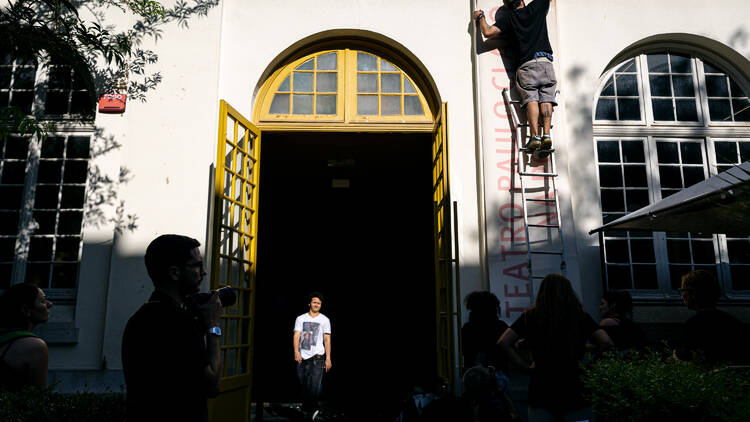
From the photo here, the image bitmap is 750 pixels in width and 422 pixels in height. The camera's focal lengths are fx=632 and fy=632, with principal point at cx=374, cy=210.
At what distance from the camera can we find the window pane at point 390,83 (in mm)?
7527

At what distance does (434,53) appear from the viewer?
735 centimetres

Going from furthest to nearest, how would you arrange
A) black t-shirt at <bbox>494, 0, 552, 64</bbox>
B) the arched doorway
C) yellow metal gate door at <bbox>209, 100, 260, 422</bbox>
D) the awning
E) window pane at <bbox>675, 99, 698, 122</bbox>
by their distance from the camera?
1. window pane at <bbox>675, 99, 698, 122</bbox>
2. black t-shirt at <bbox>494, 0, 552, 64</bbox>
3. the arched doorway
4. yellow metal gate door at <bbox>209, 100, 260, 422</bbox>
5. the awning

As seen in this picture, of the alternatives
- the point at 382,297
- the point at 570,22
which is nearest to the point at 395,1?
the point at 570,22

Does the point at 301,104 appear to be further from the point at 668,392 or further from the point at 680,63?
the point at 668,392

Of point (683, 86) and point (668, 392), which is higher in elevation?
point (683, 86)

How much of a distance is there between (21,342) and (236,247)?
12.0 feet

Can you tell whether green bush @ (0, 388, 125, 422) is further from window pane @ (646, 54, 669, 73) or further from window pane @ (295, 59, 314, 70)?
window pane @ (646, 54, 669, 73)

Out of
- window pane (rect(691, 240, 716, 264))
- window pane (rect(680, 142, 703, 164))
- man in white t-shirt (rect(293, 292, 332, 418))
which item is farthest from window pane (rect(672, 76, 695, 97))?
man in white t-shirt (rect(293, 292, 332, 418))

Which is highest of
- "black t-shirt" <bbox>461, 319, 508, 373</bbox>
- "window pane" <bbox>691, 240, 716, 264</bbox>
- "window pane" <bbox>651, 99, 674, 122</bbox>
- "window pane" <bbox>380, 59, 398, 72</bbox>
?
"window pane" <bbox>380, 59, 398, 72</bbox>

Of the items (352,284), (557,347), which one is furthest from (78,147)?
(352,284)

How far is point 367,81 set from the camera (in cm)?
754

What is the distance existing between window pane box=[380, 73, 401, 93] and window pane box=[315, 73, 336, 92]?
1.88 feet

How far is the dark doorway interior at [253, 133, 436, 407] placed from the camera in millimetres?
12766

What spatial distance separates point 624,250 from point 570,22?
9.01 ft
